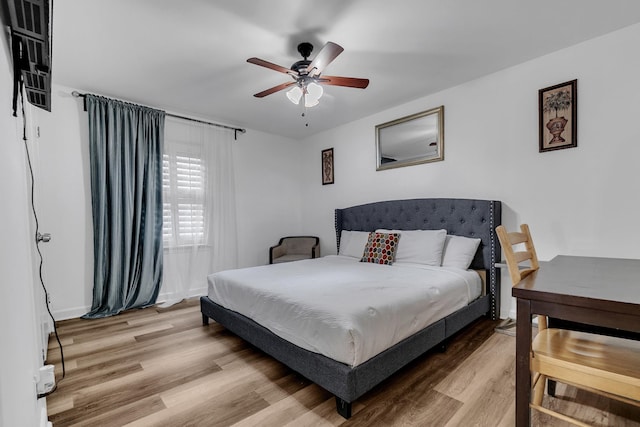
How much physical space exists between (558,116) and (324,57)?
2191 mm

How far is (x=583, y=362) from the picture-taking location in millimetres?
1208

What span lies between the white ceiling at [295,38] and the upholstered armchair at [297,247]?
7.79ft

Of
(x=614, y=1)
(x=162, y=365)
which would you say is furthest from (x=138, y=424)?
(x=614, y=1)

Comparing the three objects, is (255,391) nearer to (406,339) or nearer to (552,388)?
(406,339)

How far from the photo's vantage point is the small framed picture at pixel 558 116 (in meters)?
2.54

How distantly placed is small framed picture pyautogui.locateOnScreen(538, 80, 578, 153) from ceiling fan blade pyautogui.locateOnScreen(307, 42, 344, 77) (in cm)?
207

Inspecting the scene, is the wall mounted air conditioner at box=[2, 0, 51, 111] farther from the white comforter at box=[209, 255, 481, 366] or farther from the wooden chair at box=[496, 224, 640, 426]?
the wooden chair at box=[496, 224, 640, 426]

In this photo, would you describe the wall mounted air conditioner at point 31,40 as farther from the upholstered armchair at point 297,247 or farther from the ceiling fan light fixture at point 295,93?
the upholstered armchair at point 297,247

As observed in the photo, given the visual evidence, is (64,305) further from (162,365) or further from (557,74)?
(557,74)

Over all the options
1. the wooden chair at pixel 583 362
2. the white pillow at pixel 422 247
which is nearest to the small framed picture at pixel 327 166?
the white pillow at pixel 422 247

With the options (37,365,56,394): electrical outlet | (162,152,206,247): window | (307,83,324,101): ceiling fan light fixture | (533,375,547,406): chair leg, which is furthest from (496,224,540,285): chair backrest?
(162,152,206,247): window

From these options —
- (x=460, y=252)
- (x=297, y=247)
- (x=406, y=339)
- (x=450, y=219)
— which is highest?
(x=450, y=219)

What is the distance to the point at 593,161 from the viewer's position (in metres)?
2.46

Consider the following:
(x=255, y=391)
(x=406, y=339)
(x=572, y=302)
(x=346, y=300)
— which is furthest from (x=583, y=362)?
(x=255, y=391)
